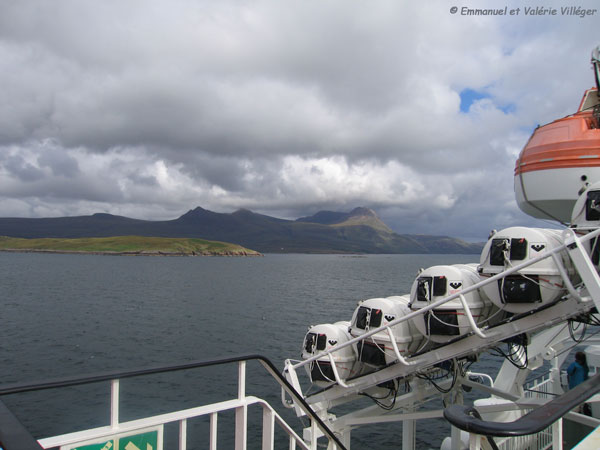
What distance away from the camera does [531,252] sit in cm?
848

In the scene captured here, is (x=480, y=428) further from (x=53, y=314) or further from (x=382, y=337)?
(x=53, y=314)

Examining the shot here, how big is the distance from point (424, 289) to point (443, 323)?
0.92 m

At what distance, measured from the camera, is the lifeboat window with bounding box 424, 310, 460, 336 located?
944 cm

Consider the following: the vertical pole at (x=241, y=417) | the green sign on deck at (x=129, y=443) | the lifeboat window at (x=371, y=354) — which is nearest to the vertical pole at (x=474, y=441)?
the vertical pole at (x=241, y=417)

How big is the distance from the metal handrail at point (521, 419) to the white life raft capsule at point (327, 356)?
9.75 m

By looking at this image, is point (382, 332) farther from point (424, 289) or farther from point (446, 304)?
point (446, 304)

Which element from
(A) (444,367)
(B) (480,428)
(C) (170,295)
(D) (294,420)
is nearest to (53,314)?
(C) (170,295)

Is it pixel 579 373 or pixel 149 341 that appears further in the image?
pixel 149 341

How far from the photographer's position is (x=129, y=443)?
12.9 feet

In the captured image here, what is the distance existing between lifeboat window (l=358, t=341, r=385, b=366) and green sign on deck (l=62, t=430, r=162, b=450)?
7803 millimetres

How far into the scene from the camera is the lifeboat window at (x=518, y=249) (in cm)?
854

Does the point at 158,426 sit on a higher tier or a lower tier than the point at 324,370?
higher

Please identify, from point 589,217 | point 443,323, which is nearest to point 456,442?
point 443,323

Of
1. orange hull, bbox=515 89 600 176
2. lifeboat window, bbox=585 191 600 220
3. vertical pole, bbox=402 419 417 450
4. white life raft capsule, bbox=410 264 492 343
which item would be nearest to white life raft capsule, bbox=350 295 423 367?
white life raft capsule, bbox=410 264 492 343
